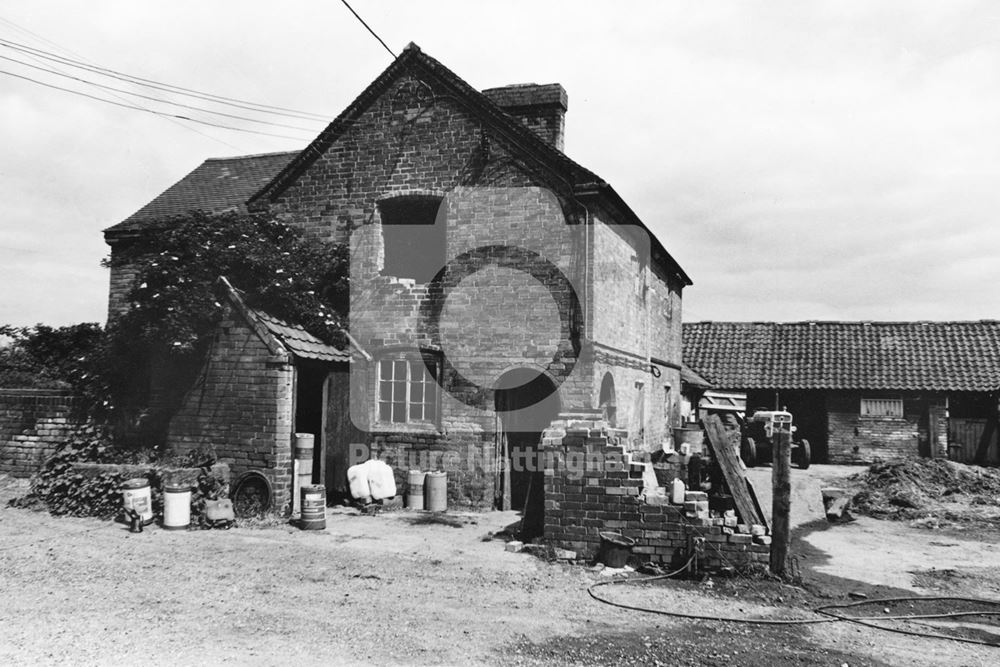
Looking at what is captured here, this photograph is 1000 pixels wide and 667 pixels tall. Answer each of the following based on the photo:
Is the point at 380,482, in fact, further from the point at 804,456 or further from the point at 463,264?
the point at 804,456

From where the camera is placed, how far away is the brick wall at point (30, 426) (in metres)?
12.2

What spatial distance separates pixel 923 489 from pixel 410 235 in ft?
41.3

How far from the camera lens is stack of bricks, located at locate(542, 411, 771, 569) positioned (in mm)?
8102

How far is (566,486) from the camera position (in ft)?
29.1

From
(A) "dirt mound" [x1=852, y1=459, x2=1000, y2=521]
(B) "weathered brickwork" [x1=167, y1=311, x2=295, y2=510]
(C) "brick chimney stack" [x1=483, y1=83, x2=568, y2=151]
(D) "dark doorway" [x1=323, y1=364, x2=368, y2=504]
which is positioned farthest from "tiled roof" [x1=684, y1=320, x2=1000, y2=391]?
(B) "weathered brickwork" [x1=167, y1=311, x2=295, y2=510]

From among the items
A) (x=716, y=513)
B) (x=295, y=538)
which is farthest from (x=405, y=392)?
(x=716, y=513)

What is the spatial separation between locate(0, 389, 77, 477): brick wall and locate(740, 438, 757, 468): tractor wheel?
57.6 feet

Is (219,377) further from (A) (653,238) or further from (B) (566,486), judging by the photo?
(A) (653,238)

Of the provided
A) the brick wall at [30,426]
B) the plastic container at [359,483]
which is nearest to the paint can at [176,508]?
the plastic container at [359,483]

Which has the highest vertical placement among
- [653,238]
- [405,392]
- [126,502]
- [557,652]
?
[653,238]

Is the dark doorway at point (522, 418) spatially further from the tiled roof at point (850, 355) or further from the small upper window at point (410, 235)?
the tiled roof at point (850, 355)

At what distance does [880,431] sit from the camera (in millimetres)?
23297

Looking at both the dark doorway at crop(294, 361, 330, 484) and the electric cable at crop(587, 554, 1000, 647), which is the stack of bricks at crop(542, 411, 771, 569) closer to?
the electric cable at crop(587, 554, 1000, 647)

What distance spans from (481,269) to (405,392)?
2.71 metres
